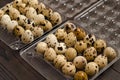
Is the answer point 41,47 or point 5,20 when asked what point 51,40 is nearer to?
point 41,47

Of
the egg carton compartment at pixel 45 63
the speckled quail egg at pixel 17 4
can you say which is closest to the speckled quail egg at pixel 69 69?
the egg carton compartment at pixel 45 63

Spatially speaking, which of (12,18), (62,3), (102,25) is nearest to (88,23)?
(102,25)

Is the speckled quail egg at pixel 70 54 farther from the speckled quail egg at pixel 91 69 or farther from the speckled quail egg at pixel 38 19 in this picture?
the speckled quail egg at pixel 38 19

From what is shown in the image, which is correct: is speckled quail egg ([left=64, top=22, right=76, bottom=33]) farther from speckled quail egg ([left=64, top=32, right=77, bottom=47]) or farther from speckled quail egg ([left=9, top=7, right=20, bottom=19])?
speckled quail egg ([left=9, top=7, right=20, bottom=19])

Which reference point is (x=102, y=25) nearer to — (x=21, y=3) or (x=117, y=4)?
Answer: (x=117, y=4)

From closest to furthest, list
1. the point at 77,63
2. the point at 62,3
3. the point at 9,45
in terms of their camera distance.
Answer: the point at 77,63
the point at 9,45
the point at 62,3

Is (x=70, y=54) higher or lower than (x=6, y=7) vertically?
lower

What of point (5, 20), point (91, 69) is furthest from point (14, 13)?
point (91, 69)
